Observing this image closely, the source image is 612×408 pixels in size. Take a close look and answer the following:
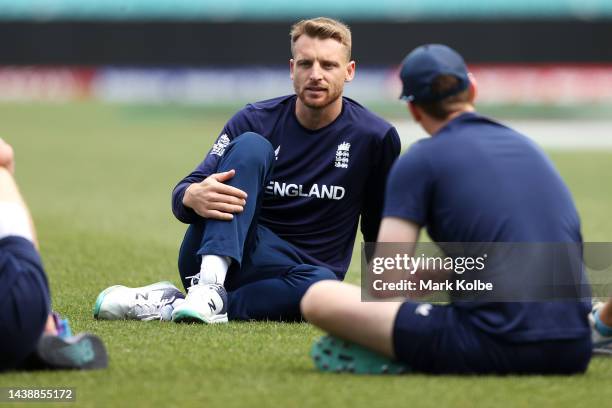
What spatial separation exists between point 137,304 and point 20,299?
1714mm

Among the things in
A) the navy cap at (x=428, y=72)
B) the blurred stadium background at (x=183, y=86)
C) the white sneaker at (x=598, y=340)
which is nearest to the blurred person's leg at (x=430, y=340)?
the white sneaker at (x=598, y=340)

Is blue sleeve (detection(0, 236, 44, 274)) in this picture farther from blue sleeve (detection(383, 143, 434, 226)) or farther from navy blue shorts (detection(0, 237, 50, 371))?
blue sleeve (detection(383, 143, 434, 226))

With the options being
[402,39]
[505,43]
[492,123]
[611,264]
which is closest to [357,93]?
[402,39]

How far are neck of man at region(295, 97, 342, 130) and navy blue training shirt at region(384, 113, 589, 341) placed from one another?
1.88 meters

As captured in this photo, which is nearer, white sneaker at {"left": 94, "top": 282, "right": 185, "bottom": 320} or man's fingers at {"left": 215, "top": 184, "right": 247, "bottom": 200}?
man's fingers at {"left": 215, "top": 184, "right": 247, "bottom": 200}

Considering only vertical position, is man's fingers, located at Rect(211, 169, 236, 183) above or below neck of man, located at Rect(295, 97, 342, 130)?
below

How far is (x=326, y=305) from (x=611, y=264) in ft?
9.53

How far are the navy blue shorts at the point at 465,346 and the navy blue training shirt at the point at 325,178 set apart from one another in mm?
1896

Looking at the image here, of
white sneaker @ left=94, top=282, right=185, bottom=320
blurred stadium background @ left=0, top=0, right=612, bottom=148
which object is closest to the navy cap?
white sneaker @ left=94, top=282, right=185, bottom=320

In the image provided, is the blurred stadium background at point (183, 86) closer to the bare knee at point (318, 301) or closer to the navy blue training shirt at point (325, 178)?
the navy blue training shirt at point (325, 178)

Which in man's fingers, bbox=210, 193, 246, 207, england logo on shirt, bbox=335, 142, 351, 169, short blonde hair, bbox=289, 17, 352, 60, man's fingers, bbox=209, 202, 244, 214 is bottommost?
man's fingers, bbox=209, 202, 244, 214

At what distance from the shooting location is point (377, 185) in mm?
6352

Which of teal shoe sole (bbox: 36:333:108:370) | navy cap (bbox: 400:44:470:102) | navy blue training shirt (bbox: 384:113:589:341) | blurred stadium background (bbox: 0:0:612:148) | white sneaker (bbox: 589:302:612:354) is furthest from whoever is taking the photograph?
blurred stadium background (bbox: 0:0:612:148)

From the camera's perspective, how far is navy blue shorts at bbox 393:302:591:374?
14.4ft
